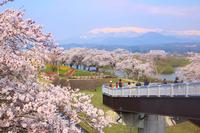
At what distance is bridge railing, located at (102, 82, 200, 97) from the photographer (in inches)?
1026

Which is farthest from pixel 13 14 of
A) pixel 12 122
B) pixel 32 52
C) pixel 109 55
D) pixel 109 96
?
pixel 109 55

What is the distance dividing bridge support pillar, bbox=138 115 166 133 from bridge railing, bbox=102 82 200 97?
261cm

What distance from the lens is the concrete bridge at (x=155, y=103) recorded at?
86.5 feet

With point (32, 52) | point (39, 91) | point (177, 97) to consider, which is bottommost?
point (177, 97)

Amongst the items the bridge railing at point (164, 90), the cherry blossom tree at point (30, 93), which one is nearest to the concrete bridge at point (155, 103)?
the bridge railing at point (164, 90)

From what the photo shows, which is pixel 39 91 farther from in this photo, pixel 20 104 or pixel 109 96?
pixel 109 96

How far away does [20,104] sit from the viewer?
453 inches

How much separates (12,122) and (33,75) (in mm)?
2106

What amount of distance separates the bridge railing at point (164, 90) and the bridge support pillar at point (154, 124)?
2612 millimetres

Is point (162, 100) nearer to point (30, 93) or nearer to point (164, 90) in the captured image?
point (164, 90)

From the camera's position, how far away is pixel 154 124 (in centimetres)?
3925

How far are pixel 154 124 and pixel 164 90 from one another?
947 cm

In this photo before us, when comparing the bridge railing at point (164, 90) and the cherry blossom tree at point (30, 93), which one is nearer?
the cherry blossom tree at point (30, 93)

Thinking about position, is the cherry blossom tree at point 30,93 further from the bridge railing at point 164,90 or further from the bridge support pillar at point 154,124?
the bridge support pillar at point 154,124
